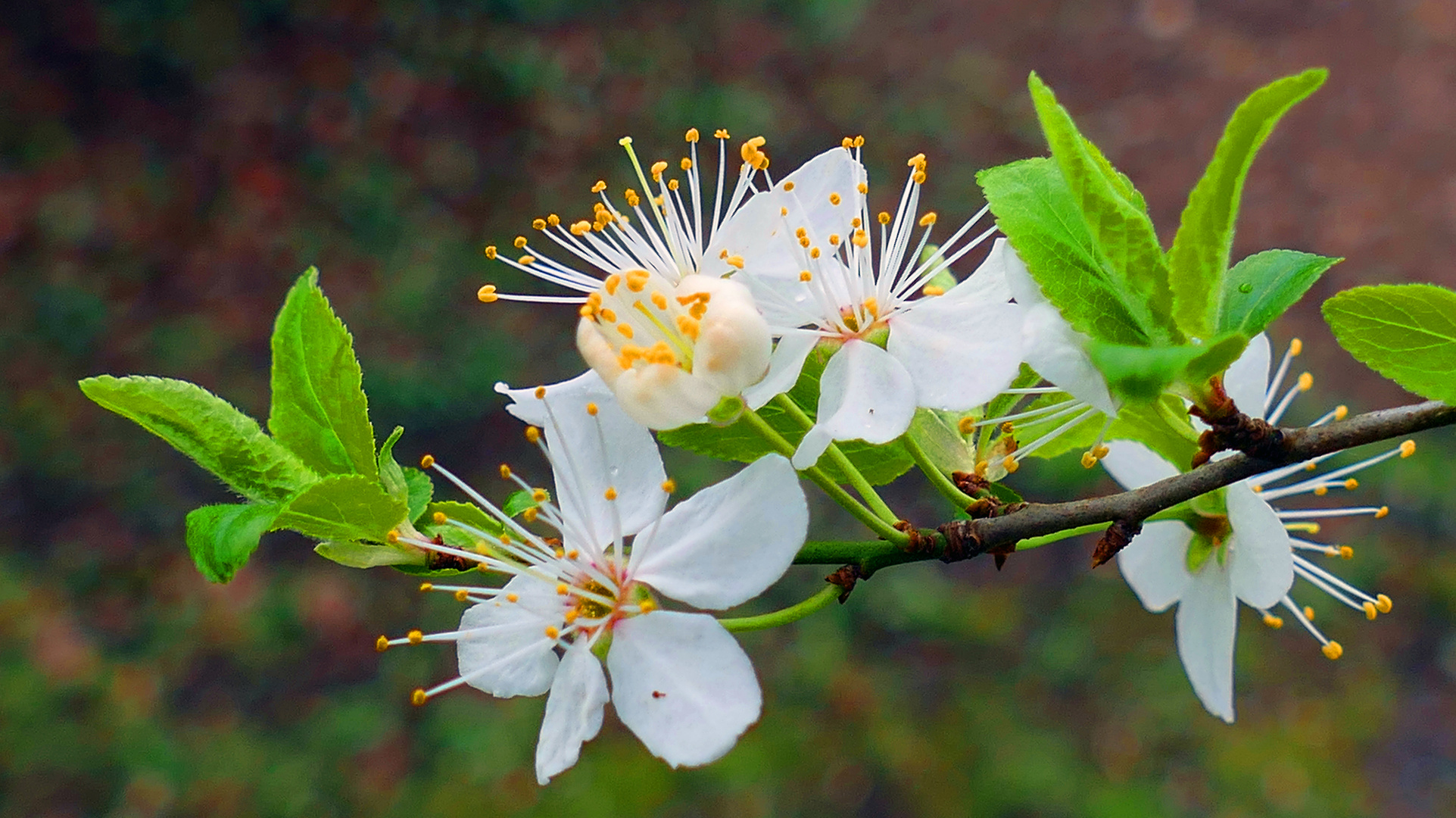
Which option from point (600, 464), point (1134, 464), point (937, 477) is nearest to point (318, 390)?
point (600, 464)

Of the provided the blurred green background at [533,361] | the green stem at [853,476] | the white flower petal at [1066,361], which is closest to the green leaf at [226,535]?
the green stem at [853,476]

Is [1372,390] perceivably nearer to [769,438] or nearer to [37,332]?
[769,438]

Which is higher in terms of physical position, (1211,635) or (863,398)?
(863,398)

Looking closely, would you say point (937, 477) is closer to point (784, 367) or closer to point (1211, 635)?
point (784, 367)

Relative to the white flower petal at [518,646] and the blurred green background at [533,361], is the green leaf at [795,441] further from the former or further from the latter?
the blurred green background at [533,361]

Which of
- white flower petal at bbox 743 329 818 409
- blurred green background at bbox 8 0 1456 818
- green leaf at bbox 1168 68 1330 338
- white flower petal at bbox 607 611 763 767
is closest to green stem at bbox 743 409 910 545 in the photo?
white flower petal at bbox 743 329 818 409
